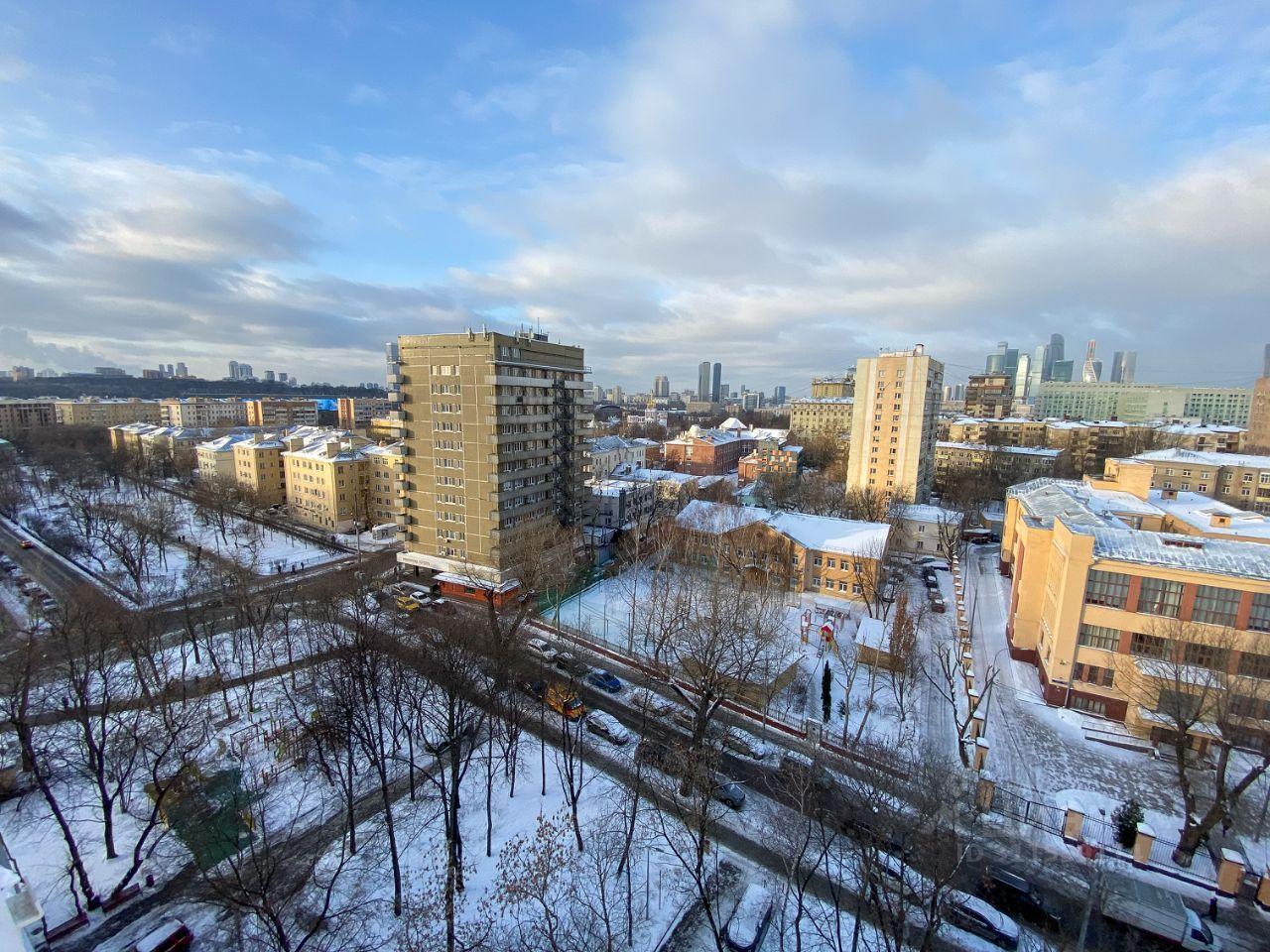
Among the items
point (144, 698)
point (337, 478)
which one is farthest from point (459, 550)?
point (337, 478)

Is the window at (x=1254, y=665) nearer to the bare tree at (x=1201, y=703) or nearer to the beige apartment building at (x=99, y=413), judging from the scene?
the bare tree at (x=1201, y=703)

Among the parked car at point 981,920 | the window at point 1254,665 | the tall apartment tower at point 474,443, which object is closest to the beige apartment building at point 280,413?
the tall apartment tower at point 474,443

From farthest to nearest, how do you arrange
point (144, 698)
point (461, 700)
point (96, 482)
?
point (96, 482)
point (144, 698)
point (461, 700)

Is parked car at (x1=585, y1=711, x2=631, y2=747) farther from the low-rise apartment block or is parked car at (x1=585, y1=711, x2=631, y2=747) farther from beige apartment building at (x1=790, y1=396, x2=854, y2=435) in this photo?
beige apartment building at (x1=790, y1=396, x2=854, y2=435)

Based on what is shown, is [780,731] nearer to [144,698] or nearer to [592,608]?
[592,608]

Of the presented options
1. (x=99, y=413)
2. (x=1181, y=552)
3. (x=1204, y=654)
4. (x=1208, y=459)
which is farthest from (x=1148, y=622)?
(x=99, y=413)

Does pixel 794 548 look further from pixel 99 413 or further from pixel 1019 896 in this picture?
pixel 99 413

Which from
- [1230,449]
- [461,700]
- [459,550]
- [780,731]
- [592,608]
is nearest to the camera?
[461,700]
